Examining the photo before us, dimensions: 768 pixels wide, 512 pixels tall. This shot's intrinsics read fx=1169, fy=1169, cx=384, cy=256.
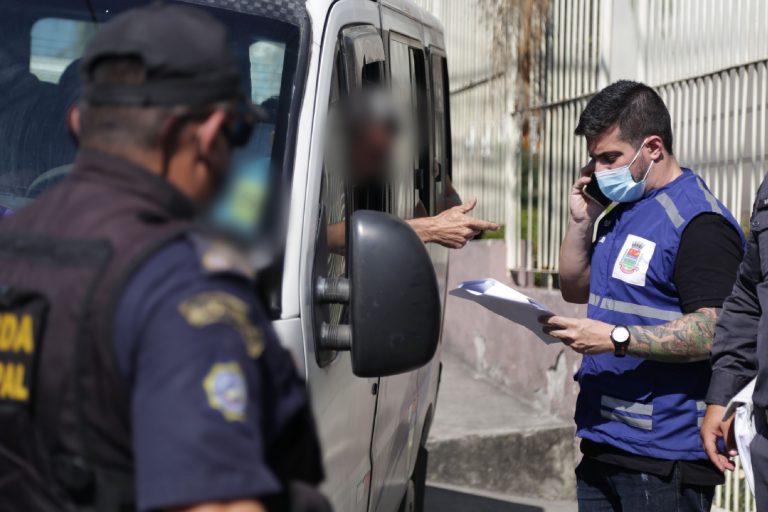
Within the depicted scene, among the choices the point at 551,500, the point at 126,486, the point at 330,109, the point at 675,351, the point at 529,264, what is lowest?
the point at 551,500

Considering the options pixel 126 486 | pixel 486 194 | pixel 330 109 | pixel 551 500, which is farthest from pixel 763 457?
pixel 486 194

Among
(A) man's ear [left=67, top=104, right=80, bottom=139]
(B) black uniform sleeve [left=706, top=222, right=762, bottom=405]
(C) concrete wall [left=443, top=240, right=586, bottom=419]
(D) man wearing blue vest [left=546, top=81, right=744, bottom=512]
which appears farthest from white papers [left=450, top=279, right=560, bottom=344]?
(C) concrete wall [left=443, top=240, right=586, bottom=419]

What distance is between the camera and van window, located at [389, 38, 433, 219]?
4.42 meters

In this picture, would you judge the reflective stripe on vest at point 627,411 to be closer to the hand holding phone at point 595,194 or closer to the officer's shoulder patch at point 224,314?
the hand holding phone at point 595,194

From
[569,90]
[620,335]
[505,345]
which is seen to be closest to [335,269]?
[620,335]

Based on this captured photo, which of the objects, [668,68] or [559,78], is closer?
[668,68]

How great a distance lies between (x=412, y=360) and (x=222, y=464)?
120cm

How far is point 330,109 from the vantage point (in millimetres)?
3318

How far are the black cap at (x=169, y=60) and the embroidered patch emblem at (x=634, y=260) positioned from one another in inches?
83.0

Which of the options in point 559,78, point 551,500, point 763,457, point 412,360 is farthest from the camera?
point 559,78

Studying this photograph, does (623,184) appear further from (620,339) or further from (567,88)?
(567,88)

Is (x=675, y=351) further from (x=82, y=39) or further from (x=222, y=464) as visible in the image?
(x=222, y=464)

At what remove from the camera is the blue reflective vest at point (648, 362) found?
3.43 m

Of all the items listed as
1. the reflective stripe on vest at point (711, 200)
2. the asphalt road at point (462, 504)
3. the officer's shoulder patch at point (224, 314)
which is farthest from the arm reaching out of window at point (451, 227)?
the asphalt road at point (462, 504)
